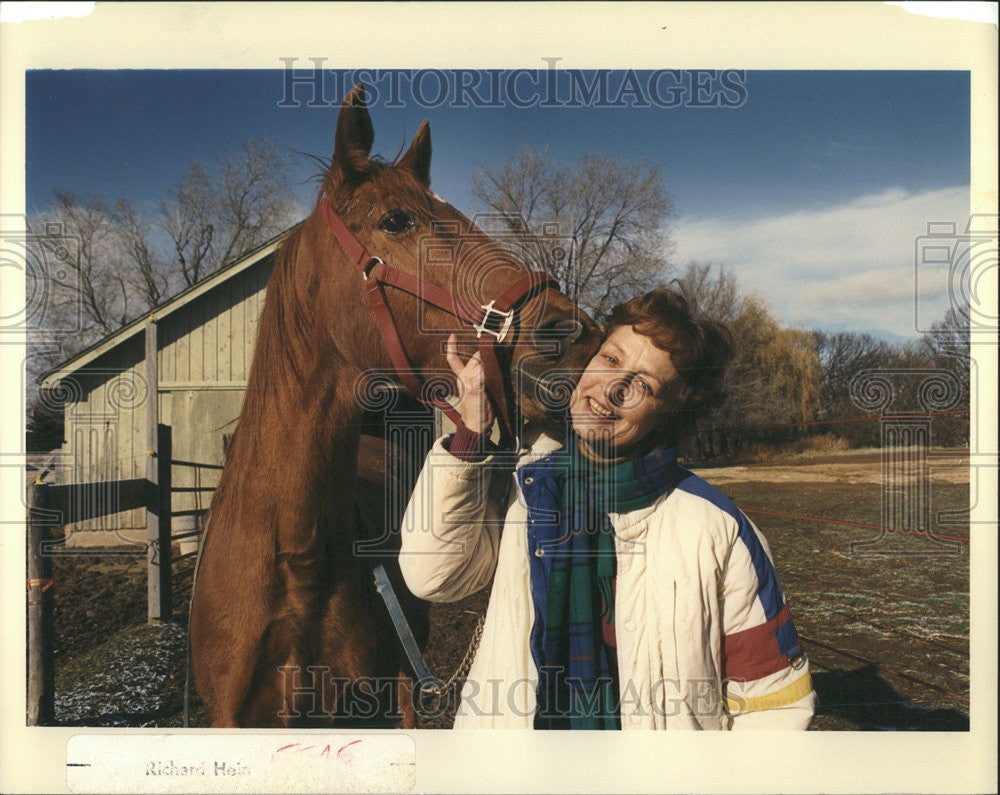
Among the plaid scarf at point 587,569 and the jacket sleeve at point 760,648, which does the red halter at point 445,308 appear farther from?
the jacket sleeve at point 760,648

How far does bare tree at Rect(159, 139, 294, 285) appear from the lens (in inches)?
88.3

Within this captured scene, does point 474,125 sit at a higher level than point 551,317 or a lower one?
higher

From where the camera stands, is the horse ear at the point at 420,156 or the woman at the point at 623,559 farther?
the horse ear at the point at 420,156

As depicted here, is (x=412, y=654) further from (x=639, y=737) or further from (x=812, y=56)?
(x=812, y=56)

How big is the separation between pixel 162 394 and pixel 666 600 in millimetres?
3172

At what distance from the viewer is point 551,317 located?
4.76ft

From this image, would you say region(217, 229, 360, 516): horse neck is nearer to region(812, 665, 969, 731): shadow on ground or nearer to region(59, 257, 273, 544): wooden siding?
region(59, 257, 273, 544): wooden siding

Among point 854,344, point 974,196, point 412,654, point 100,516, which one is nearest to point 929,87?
point 974,196

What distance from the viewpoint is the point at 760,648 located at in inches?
60.6

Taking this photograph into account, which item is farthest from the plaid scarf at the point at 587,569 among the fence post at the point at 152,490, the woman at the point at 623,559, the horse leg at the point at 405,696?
the fence post at the point at 152,490

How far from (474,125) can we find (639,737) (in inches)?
85.5

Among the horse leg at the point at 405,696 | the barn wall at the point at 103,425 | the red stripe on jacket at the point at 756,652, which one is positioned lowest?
the horse leg at the point at 405,696

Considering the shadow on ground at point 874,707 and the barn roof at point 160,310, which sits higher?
the barn roof at point 160,310

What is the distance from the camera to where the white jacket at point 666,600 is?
1.54 metres
